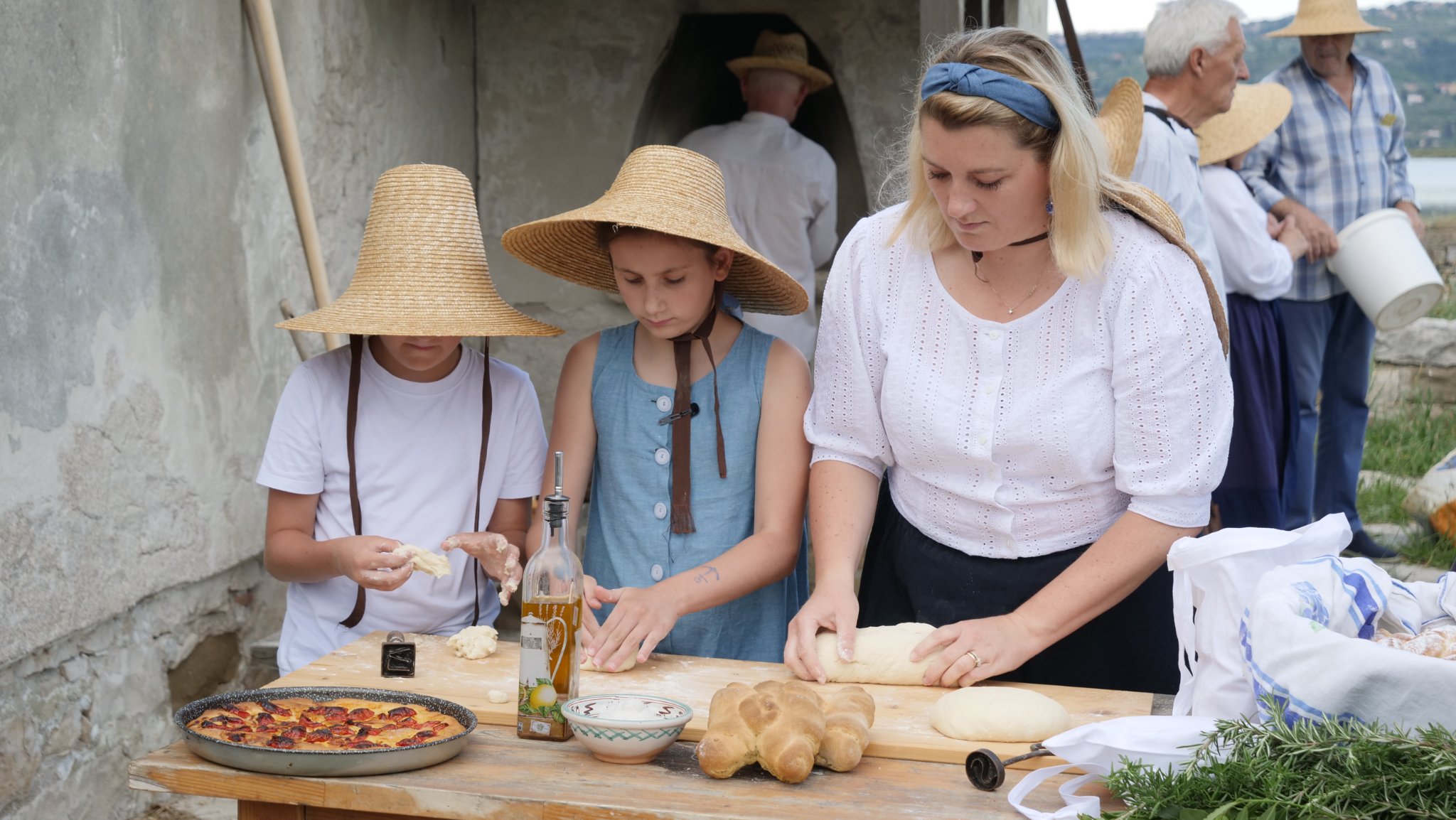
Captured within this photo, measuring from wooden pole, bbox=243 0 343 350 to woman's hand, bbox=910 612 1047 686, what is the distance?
93.6 inches

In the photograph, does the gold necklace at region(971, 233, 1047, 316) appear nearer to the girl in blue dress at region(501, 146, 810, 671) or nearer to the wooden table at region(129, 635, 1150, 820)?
the girl in blue dress at region(501, 146, 810, 671)

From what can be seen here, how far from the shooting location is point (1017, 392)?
2262mm

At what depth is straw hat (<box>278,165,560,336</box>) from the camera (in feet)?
8.64

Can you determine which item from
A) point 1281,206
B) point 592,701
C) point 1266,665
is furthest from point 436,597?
point 1281,206

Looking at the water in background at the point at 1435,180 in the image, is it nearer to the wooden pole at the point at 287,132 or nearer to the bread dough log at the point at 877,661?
the wooden pole at the point at 287,132

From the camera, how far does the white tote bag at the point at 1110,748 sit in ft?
5.42

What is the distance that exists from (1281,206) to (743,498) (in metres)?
3.81

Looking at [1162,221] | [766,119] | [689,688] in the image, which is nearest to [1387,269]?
[766,119]

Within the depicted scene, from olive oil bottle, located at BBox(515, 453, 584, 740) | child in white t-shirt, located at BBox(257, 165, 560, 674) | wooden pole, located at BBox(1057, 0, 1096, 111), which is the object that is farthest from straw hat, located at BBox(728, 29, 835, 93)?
olive oil bottle, located at BBox(515, 453, 584, 740)

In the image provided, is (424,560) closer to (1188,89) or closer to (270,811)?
(270,811)

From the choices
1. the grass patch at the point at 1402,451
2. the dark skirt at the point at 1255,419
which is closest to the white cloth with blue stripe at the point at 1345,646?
the dark skirt at the point at 1255,419

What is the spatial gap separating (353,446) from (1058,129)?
1.54 metres

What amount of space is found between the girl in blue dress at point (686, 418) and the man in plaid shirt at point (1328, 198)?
3560mm

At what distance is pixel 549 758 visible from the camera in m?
1.82
